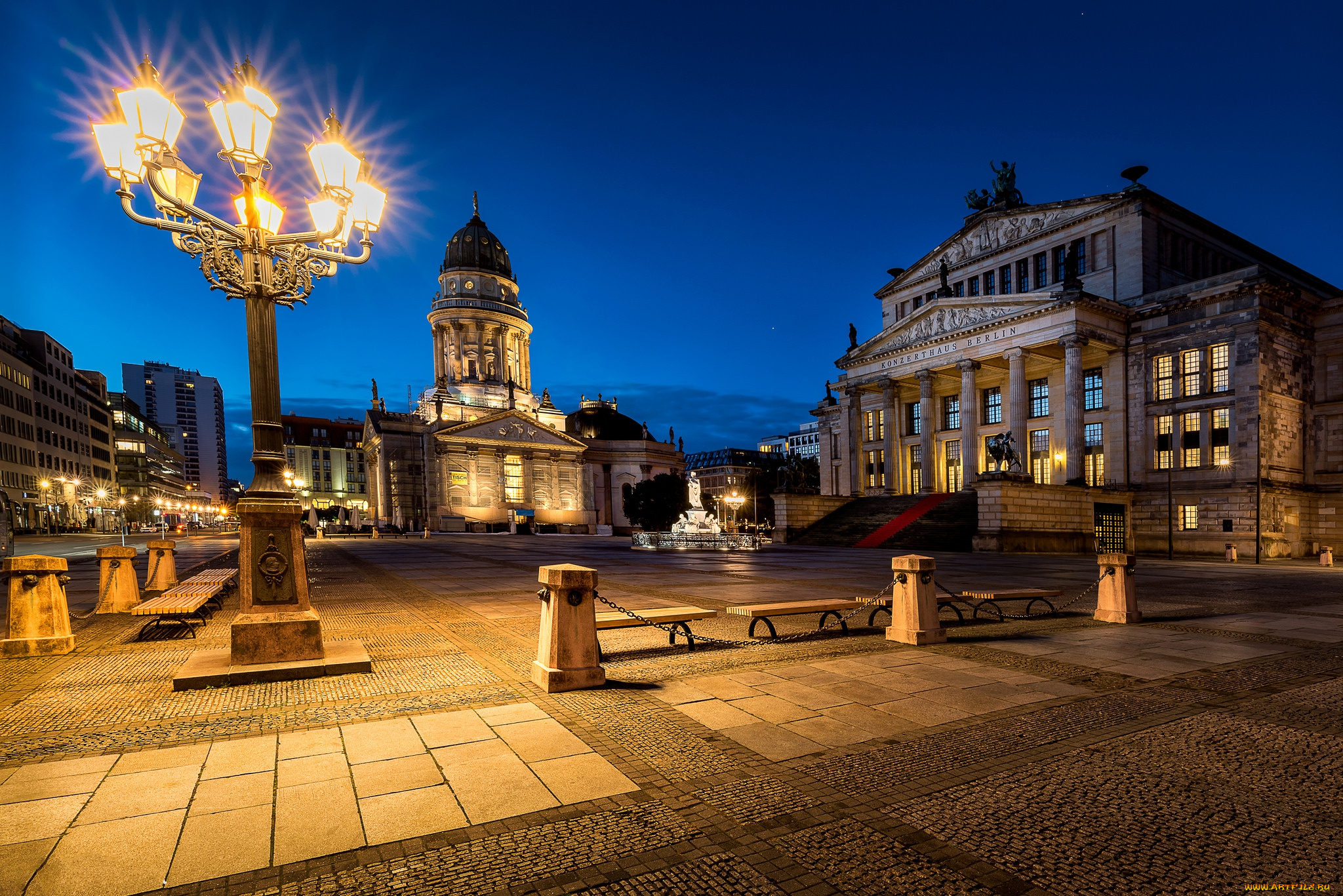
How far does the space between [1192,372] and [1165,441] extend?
13.7 ft

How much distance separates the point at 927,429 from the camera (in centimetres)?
4744

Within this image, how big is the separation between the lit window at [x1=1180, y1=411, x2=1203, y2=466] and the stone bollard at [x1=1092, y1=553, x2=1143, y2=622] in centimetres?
3280

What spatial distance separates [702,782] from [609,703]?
7.05 ft

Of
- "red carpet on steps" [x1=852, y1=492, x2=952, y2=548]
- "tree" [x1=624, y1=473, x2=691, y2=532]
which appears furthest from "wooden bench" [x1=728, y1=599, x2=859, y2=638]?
"tree" [x1=624, y1=473, x2=691, y2=532]

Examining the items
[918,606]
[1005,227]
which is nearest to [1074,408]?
[1005,227]

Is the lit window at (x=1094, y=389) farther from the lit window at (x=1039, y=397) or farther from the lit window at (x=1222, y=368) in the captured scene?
the lit window at (x=1222, y=368)

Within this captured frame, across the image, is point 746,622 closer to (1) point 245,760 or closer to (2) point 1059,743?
(2) point 1059,743

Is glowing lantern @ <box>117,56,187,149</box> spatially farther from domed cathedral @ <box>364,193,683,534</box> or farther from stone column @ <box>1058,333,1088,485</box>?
domed cathedral @ <box>364,193,683,534</box>

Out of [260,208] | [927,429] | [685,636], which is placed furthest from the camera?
[927,429]

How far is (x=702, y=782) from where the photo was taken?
4.83 m

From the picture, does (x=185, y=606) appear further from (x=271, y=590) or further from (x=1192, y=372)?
(x=1192, y=372)

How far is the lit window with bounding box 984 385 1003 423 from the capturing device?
49.3m

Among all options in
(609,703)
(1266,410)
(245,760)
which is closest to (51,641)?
(245,760)

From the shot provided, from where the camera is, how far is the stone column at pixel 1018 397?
41.5m
